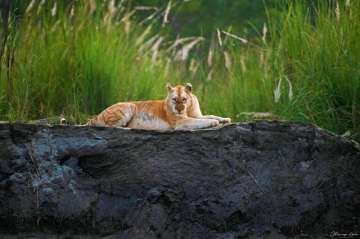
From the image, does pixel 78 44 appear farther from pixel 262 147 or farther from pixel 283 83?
pixel 262 147

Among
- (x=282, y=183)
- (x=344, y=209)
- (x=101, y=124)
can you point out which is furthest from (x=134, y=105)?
(x=344, y=209)

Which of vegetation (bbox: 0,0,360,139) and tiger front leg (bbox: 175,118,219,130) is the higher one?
vegetation (bbox: 0,0,360,139)

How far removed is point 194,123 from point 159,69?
3.11 metres

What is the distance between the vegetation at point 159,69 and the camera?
8.04 meters

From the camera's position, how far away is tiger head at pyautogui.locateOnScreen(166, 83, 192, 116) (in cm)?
768

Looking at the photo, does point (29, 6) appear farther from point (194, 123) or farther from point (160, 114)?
point (194, 123)

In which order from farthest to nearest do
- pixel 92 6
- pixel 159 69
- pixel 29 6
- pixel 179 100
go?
pixel 159 69
pixel 92 6
pixel 29 6
pixel 179 100

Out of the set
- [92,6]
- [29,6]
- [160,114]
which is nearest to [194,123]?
[160,114]

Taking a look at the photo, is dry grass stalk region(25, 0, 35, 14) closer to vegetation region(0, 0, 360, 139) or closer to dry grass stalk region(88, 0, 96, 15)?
vegetation region(0, 0, 360, 139)

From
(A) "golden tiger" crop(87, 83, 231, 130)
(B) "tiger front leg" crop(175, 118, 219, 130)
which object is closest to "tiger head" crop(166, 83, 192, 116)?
(A) "golden tiger" crop(87, 83, 231, 130)

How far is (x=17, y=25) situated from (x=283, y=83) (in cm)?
310

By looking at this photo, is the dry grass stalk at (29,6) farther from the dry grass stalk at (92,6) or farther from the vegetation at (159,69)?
the dry grass stalk at (92,6)

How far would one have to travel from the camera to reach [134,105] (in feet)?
25.5

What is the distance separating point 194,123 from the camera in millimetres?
7504
